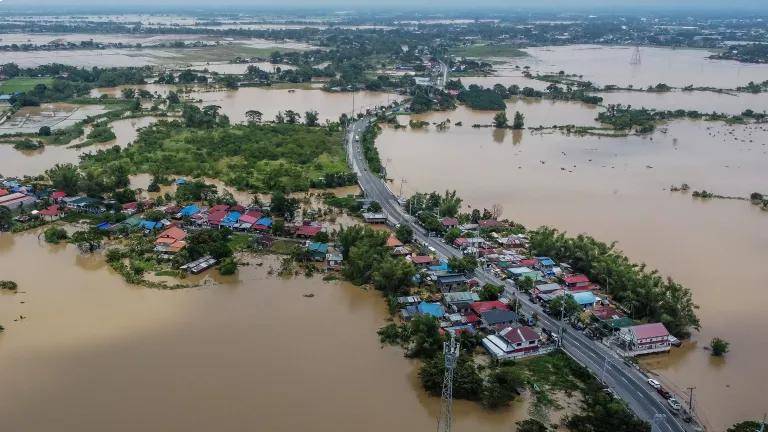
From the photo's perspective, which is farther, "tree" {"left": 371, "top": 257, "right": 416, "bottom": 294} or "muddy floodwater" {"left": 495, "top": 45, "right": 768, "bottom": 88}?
"muddy floodwater" {"left": 495, "top": 45, "right": 768, "bottom": 88}

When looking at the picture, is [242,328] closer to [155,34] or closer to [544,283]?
[544,283]

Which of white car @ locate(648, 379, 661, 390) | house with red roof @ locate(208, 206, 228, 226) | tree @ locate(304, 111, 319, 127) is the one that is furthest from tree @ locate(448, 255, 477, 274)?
tree @ locate(304, 111, 319, 127)

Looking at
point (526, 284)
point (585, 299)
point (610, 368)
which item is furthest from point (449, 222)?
point (610, 368)

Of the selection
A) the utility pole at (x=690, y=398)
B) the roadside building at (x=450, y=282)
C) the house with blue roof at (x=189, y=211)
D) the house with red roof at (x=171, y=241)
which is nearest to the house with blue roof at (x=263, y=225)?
the house with red roof at (x=171, y=241)

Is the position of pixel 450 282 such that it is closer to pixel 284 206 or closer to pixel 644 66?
pixel 284 206

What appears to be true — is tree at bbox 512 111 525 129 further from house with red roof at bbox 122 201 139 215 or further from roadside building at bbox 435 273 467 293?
house with red roof at bbox 122 201 139 215

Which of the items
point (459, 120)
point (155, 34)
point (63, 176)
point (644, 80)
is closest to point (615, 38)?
point (644, 80)
